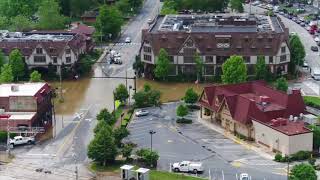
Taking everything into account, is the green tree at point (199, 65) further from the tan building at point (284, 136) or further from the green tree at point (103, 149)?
the green tree at point (103, 149)

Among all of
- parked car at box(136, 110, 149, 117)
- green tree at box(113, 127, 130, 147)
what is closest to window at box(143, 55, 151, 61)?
parked car at box(136, 110, 149, 117)

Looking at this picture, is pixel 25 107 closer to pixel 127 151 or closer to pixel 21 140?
pixel 21 140

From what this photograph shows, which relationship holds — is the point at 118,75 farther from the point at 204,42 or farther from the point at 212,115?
the point at 212,115

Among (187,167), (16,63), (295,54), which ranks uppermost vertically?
(295,54)

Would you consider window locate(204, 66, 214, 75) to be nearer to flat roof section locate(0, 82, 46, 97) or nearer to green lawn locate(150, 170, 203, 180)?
flat roof section locate(0, 82, 46, 97)

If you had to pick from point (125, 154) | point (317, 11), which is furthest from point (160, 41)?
point (317, 11)

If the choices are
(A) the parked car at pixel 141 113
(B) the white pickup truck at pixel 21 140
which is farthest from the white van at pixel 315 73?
(B) the white pickup truck at pixel 21 140

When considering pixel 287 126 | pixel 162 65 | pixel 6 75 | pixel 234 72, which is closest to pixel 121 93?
pixel 162 65
